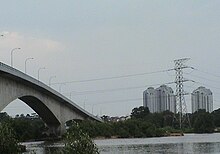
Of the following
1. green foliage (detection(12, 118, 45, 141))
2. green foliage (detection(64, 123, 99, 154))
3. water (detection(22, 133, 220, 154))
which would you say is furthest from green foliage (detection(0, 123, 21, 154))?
green foliage (detection(12, 118, 45, 141))

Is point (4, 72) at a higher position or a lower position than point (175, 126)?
higher

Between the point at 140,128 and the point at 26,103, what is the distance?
95.8ft

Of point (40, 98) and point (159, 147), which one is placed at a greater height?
point (40, 98)

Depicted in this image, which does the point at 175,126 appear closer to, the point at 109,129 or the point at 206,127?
the point at 206,127

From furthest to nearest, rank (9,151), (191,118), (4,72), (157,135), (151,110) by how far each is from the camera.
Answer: (151,110)
(191,118)
(157,135)
(4,72)
(9,151)

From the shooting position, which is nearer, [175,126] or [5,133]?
[5,133]

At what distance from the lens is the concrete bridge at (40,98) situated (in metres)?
75.8

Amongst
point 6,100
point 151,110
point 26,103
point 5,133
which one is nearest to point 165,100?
point 151,110

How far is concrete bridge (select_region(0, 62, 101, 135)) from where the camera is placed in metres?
75.8

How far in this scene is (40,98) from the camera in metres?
98.4

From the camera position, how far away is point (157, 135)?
118500mm

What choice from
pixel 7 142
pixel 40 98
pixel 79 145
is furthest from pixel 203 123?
pixel 79 145

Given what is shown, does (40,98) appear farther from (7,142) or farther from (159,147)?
(7,142)

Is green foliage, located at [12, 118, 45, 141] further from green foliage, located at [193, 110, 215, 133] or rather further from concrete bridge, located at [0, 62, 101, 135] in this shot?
green foliage, located at [193, 110, 215, 133]
